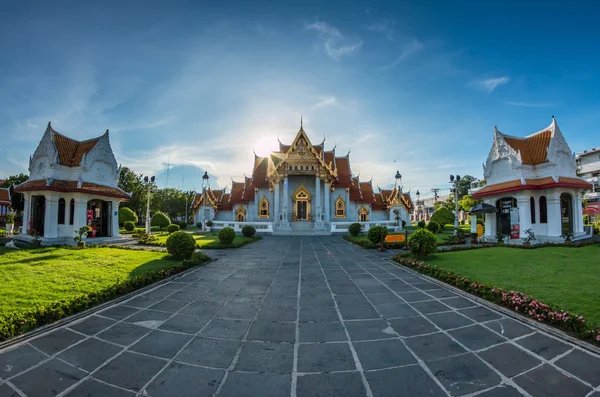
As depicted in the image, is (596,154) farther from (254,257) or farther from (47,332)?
(47,332)

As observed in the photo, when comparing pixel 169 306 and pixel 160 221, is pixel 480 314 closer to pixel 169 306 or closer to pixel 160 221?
pixel 169 306

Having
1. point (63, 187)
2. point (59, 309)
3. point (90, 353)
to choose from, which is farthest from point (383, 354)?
point (63, 187)

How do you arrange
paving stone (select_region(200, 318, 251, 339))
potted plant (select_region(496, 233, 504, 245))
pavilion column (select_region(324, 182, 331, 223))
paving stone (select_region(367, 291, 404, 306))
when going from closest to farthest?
paving stone (select_region(200, 318, 251, 339))
paving stone (select_region(367, 291, 404, 306))
potted plant (select_region(496, 233, 504, 245))
pavilion column (select_region(324, 182, 331, 223))

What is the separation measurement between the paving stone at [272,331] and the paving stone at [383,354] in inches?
40.9

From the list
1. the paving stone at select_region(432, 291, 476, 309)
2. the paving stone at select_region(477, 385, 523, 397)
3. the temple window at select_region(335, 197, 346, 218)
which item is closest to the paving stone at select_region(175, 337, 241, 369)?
the paving stone at select_region(477, 385, 523, 397)

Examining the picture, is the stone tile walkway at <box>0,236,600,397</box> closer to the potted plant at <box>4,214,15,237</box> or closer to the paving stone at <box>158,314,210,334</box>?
the paving stone at <box>158,314,210,334</box>

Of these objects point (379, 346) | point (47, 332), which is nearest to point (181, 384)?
point (379, 346)

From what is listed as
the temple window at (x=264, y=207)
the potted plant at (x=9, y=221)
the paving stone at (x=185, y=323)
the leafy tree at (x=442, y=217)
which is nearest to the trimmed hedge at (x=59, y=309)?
the paving stone at (x=185, y=323)

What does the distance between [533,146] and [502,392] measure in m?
20.9

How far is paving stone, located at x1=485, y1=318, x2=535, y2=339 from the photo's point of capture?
4391 mm

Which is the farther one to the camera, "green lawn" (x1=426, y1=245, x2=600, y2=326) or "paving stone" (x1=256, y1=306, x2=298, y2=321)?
"green lawn" (x1=426, y1=245, x2=600, y2=326)

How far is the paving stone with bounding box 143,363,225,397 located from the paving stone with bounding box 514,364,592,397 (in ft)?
11.2

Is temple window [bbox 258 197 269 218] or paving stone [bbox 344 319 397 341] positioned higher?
temple window [bbox 258 197 269 218]

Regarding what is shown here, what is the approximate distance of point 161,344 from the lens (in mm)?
4070
